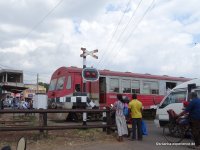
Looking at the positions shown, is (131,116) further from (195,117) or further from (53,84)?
(53,84)

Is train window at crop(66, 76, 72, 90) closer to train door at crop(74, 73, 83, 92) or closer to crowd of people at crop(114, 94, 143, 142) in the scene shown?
train door at crop(74, 73, 83, 92)

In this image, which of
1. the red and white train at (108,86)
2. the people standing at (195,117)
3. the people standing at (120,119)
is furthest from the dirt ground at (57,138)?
the red and white train at (108,86)

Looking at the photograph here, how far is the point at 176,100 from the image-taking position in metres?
16.0

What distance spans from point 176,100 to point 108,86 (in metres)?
7.85

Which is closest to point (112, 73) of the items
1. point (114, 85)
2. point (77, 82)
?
point (114, 85)

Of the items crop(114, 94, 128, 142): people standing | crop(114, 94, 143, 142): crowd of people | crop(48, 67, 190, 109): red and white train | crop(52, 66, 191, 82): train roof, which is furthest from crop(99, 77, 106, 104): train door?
crop(114, 94, 128, 142): people standing

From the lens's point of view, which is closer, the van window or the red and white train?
the van window

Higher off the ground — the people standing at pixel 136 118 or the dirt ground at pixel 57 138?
the people standing at pixel 136 118

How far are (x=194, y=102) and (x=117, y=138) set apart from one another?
3.05 metres

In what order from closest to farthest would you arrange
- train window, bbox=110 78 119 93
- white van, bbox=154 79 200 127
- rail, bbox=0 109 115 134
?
rail, bbox=0 109 115 134 → white van, bbox=154 79 200 127 → train window, bbox=110 78 119 93

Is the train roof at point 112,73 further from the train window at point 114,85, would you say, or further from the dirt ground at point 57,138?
the dirt ground at point 57,138

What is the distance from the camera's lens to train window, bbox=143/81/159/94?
25469mm

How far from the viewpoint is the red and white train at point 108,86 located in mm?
22125

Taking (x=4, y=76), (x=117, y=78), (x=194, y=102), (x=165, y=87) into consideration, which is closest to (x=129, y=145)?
(x=194, y=102)
